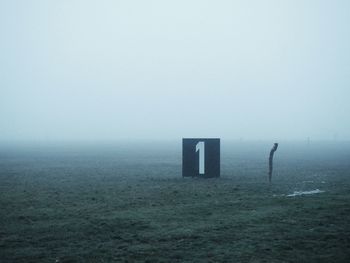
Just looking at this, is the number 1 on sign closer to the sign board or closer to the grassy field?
the sign board

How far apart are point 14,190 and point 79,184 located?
4.20m

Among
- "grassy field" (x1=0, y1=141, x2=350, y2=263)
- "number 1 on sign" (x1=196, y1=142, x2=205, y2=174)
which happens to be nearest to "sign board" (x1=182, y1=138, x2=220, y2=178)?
"number 1 on sign" (x1=196, y1=142, x2=205, y2=174)

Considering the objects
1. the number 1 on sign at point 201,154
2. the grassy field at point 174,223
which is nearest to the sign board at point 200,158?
the number 1 on sign at point 201,154

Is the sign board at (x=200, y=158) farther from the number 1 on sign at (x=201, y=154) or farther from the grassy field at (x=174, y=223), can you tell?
the grassy field at (x=174, y=223)

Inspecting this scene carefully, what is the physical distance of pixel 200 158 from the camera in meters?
30.1

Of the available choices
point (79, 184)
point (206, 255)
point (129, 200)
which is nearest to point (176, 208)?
point (129, 200)

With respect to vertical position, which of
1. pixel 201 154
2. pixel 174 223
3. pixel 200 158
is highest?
pixel 201 154

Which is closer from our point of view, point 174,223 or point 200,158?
point 174,223

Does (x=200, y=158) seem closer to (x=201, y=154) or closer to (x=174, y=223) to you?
(x=201, y=154)

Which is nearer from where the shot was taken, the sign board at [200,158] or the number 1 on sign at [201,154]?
the sign board at [200,158]

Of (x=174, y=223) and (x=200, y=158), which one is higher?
(x=200, y=158)

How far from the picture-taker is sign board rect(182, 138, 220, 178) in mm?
29688

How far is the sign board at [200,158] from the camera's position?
2969 centimetres

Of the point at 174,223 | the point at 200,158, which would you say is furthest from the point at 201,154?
the point at 174,223
